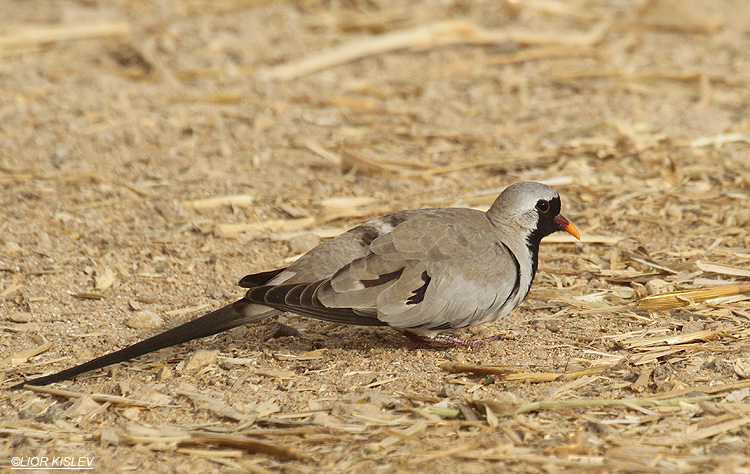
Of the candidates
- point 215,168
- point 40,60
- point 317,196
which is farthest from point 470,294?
point 40,60

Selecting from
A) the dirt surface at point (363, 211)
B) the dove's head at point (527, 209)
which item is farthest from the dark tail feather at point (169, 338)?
the dove's head at point (527, 209)

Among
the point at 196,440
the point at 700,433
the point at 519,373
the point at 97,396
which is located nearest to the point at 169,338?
the point at 97,396

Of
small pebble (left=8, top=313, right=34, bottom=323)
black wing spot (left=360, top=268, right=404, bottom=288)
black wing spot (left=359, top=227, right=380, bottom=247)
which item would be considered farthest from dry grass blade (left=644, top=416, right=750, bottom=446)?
small pebble (left=8, top=313, right=34, bottom=323)

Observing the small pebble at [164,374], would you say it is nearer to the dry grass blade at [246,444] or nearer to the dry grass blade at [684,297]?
the dry grass blade at [246,444]

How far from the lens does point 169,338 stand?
4.06 meters

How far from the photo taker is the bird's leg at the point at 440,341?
14.3 feet

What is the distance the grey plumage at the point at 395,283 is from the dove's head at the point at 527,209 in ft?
0.50

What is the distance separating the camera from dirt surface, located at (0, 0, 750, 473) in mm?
3514

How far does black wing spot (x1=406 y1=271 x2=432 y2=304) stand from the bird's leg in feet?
1.14

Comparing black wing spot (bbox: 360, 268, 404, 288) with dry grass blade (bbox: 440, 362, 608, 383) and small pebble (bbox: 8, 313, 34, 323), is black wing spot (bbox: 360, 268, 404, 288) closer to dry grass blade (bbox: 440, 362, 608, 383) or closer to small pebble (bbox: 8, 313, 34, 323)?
dry grass blade (bbox: 440, 362, 608, 383)

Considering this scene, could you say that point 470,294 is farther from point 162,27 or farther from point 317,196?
point 162,27

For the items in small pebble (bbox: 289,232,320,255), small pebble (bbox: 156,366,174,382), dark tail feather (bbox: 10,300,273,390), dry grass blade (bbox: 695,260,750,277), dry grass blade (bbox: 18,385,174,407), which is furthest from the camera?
small pebble (bbox: 289,232,320,255)

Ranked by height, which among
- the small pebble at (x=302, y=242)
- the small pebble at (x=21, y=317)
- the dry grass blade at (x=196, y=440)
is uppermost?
the small pebble at (x=302, y=242)

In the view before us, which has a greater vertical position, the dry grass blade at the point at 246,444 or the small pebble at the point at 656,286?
the small pebble at the point at 656,286
